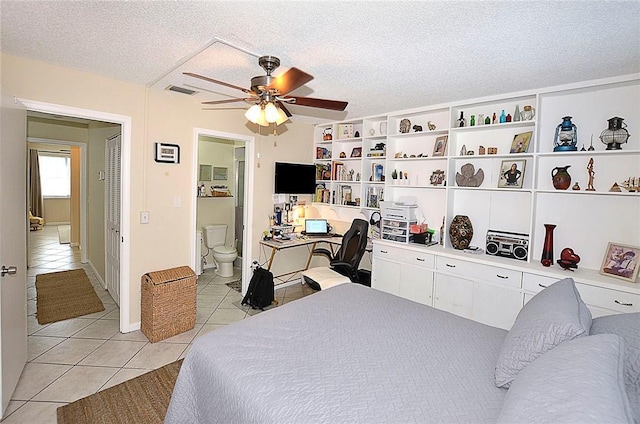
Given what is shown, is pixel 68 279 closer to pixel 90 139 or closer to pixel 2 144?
pixel 90 139

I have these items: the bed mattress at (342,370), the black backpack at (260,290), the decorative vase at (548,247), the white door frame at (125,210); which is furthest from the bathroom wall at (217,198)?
the decorative vase at (548,247)

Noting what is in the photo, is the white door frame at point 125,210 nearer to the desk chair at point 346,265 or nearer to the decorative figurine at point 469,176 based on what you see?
the desk chair at point 346,265

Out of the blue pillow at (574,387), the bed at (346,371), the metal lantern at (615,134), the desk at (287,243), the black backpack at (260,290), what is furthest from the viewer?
the desk at (287,243)

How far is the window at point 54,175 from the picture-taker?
9523mm

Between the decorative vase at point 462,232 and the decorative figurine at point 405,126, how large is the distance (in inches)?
49.5

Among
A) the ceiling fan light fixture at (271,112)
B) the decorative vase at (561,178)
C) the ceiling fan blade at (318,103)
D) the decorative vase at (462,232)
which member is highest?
the ceiling fan blade at (318,103)

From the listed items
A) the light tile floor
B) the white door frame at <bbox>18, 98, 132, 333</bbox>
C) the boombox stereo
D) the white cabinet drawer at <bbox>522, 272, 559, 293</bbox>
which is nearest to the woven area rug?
the light tile floor

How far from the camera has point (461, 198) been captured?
372cm

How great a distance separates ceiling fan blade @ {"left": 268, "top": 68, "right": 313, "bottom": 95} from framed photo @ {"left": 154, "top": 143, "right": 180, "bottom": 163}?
69.5 inches

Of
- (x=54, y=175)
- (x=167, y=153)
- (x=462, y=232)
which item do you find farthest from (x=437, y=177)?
(x=54, y=175)

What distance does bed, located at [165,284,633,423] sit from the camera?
Result: 1.23m

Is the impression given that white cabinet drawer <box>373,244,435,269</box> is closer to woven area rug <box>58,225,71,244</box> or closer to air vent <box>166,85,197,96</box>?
air vent <box>166,85,197,96</box>

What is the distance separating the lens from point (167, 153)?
3.45m

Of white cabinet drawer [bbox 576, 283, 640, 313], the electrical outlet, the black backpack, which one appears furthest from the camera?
the black backpack
